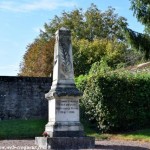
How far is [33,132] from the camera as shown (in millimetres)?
22719

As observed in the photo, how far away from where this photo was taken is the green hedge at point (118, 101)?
23016mm

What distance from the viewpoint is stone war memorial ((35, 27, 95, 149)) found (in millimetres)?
16172

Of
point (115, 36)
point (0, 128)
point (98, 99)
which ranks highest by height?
point (115, 36)

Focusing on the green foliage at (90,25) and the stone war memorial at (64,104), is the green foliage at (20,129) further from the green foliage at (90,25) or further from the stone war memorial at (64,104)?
the green foliage at (90,25)

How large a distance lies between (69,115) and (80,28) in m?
43.5

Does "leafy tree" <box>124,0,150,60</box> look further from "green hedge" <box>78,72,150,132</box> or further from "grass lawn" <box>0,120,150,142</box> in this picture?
"grass lawn" <box>0,120,150,142</box>

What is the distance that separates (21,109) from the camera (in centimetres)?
2873

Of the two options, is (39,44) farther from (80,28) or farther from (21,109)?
(21,109)

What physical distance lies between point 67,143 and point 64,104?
1.63m

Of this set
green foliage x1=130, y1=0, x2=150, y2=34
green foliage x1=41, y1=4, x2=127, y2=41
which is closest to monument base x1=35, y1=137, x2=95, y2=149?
green foliage x1=130, y1=0, x2=150, y2=34

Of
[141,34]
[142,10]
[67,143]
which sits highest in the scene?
[142,10]

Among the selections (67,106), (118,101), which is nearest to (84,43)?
(118,101)

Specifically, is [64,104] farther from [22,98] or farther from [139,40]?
[22,98]

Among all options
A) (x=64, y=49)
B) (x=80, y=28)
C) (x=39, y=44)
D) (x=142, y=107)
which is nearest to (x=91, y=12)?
(x=80, y=28)
